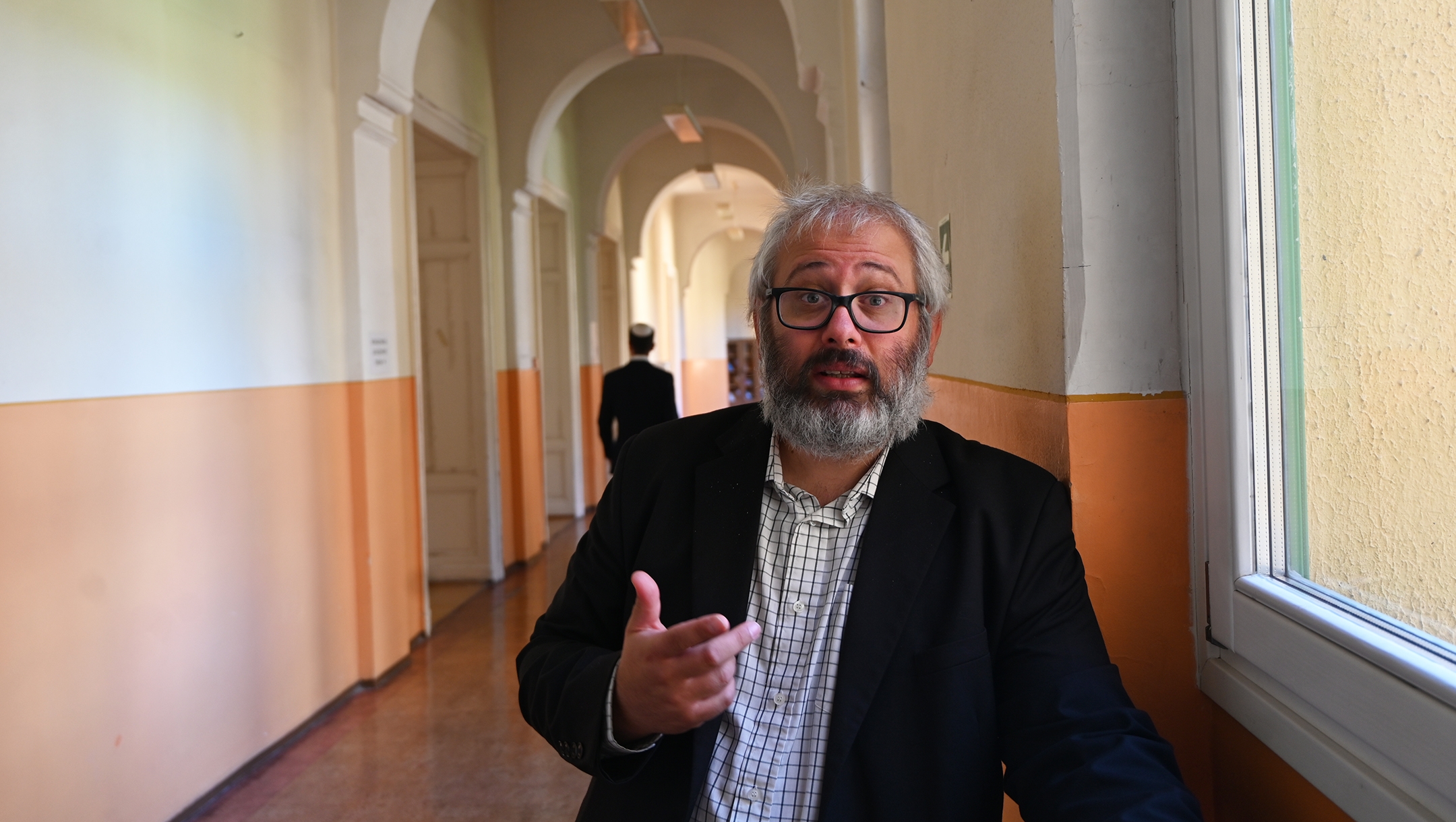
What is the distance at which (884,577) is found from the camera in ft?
4.27

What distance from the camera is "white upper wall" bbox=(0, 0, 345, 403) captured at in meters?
2.52

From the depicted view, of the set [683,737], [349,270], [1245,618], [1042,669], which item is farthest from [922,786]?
[349,270]

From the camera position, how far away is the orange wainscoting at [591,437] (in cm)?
970

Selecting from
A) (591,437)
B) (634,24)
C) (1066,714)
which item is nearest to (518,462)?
(591,437)

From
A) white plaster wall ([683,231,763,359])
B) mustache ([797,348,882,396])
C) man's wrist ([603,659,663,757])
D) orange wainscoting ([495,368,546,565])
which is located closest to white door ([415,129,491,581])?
orange wainscoting ([495,368,546,565])

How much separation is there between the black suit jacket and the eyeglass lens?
5.07m

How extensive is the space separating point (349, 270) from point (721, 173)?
930cm

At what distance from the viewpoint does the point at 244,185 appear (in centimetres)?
352

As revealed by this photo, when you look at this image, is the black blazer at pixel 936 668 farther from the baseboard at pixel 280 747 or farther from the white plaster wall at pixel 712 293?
the white plaster wall at pixel 712 293

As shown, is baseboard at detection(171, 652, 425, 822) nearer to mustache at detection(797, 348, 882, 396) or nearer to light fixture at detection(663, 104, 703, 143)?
mustache at detection(797, 348, 882, 396)

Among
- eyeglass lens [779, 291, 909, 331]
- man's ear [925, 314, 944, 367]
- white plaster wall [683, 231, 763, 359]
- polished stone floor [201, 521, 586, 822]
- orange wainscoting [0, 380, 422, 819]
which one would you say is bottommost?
polished stone floor [201, 521, 586, 822]

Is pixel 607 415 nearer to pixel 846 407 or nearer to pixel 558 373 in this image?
pixel 558 373

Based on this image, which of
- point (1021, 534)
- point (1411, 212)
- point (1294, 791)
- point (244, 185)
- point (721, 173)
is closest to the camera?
point (1411, 212)

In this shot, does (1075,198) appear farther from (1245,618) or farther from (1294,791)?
(1294,791)
